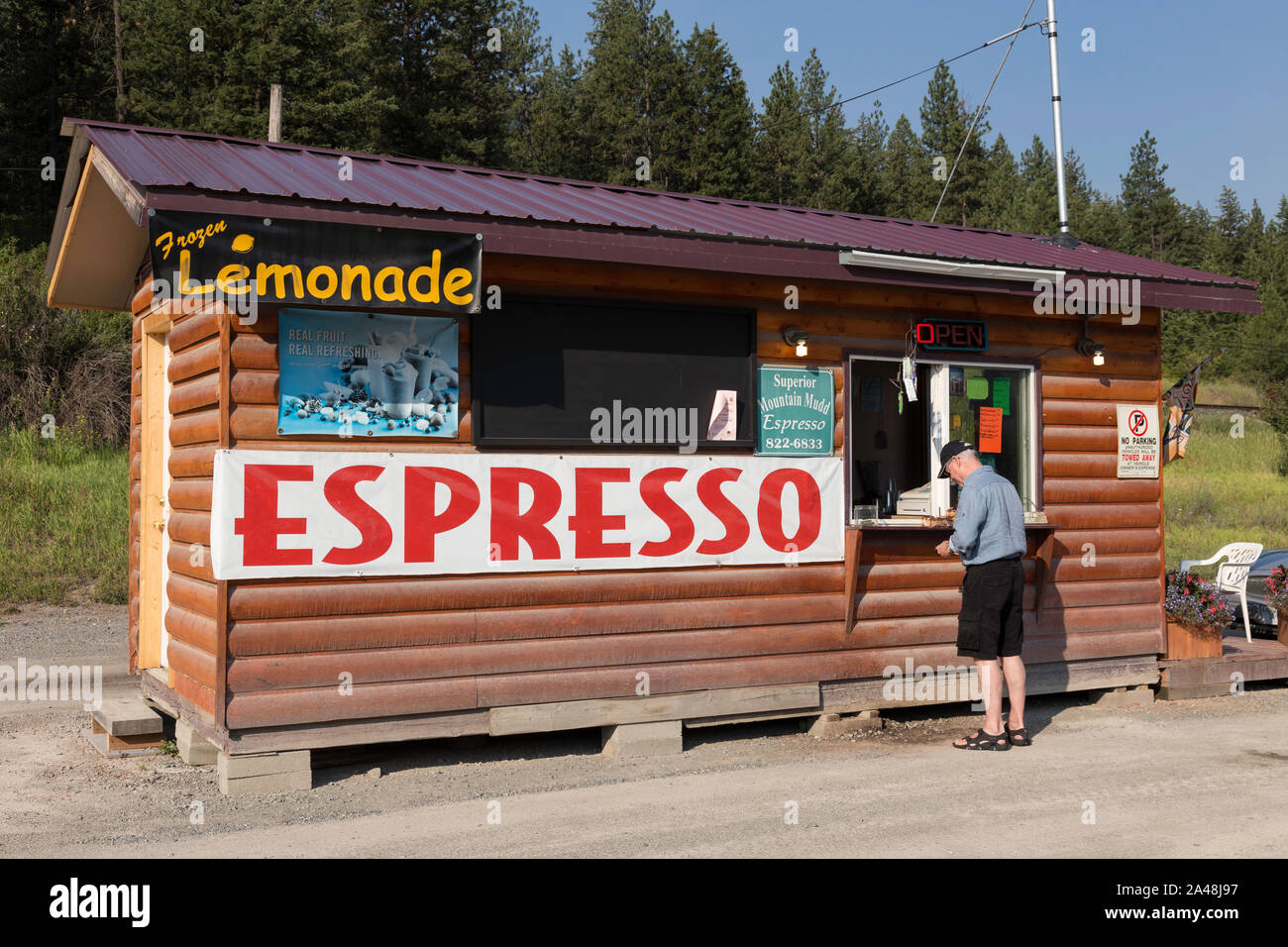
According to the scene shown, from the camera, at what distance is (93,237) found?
820 centimetres

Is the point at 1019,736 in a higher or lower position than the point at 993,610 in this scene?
lower

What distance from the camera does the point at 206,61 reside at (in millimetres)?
29500

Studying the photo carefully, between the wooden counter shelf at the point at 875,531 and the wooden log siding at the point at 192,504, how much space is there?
4165 mm

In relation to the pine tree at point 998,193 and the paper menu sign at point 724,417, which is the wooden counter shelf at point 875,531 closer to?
the paper menu sign at point 724,417

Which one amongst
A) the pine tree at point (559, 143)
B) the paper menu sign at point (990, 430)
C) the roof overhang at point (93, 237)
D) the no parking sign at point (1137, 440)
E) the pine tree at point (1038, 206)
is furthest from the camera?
the pine tree at point (1038, 206)

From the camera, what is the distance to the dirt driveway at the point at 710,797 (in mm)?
5426

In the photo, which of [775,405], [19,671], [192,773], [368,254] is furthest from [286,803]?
[19,671]

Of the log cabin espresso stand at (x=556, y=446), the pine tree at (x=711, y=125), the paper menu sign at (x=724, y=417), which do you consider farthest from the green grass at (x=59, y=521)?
the pine tree at (x=711, y=125)

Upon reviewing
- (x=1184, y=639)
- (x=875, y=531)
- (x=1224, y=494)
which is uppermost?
(x=875, y=531)

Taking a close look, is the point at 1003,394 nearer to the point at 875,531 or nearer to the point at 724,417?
the point at 875,531

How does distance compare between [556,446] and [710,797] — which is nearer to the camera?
[710,797]

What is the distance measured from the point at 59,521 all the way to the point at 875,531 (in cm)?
1237

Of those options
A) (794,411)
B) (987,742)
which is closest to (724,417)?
(794,411)

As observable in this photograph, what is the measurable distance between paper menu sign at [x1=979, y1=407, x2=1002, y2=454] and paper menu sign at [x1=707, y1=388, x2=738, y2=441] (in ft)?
7.17
